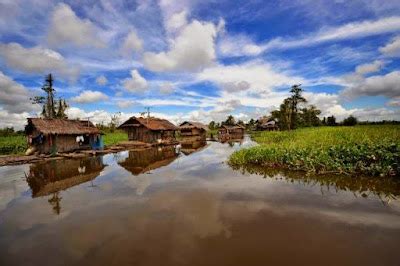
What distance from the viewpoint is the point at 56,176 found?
15.1 m

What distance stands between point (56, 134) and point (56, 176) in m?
9.97

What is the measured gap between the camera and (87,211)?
8.91m

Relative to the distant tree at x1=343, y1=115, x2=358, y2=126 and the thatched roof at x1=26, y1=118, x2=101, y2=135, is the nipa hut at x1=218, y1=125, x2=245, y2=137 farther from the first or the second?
the thatched roof at x1=26, y1=118, x2=101, y2=135

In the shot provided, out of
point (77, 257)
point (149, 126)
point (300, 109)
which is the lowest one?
point (77, 257)

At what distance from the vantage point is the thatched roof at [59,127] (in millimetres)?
23078

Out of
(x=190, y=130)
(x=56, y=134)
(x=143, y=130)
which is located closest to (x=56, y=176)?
(x=56, y=134)

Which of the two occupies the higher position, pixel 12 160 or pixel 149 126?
pixel 149 126

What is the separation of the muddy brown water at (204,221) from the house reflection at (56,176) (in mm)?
153

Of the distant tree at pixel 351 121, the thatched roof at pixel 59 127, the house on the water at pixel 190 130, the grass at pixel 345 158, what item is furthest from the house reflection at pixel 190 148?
the distant tree at pixel 351 121

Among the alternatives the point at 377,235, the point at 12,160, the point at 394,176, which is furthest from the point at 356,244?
the point at 12,160

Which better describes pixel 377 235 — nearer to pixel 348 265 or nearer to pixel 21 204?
pixel 348 265

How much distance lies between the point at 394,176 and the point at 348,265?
28.2 ft

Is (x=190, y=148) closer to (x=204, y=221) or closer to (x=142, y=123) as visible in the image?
(x=142, y=123)

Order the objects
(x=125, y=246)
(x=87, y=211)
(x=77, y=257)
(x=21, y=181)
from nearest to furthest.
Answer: (x=77, y=257) < (x=125, y=246) < (x=87, y=211) < (x=21, y=181)
